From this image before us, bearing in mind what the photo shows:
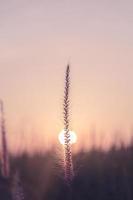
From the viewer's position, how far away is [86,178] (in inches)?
355

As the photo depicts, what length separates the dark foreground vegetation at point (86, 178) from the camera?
767 cm

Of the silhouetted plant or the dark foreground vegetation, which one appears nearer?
the silhouetted plant

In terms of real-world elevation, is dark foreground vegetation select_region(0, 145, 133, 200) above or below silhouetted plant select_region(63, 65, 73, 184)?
above

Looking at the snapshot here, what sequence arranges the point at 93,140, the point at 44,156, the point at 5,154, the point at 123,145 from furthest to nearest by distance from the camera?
1. the point at 44,156
2. the point at 93,140
3. the point at 123,145
4. the point at 5,154

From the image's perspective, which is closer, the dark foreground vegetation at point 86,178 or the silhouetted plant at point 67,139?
the silhouetted plant at point 67,139

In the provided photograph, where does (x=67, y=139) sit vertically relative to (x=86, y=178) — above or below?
below

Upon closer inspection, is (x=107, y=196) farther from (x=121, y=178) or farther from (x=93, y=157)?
(x=93, y=157)

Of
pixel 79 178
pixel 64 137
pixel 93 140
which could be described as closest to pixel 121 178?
pixel 79 178

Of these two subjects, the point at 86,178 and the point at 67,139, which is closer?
the point at 67,139

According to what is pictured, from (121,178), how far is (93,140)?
2446 millimetres

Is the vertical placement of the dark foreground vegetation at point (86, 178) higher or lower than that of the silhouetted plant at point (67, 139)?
higher

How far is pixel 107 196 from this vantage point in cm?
754

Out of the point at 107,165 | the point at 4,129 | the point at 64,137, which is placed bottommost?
the point at 64,137

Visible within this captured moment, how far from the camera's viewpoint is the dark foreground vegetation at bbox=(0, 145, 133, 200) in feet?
25.2
